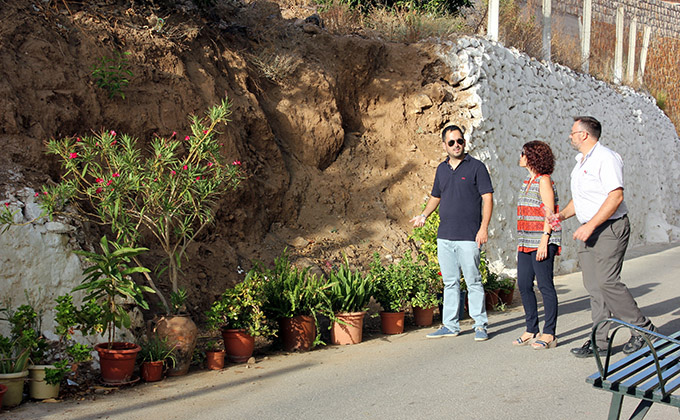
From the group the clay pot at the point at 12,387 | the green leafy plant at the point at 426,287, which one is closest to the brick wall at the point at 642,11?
the green leafy plant at the point at 426,287

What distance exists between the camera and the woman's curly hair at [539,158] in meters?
6.39

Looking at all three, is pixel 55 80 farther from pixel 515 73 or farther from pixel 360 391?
pixel 515 73

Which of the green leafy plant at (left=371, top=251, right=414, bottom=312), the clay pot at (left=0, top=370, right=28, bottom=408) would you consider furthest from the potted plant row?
the clay pot at (left=0, top=370, right=28, bottom=408)

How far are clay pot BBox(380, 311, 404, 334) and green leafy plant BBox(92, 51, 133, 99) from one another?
4.26 m

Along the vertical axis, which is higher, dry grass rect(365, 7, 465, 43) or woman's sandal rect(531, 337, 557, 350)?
dry grass rect(365, 7, 465, 43)

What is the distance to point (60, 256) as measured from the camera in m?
6.20

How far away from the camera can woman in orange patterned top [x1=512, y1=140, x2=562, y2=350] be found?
6309mm

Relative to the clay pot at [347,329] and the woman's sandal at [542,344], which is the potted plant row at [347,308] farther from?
the woman's sandal at [542,344]

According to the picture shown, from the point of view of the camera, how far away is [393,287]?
25.0 feet

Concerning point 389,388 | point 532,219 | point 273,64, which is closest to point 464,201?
point 532,219

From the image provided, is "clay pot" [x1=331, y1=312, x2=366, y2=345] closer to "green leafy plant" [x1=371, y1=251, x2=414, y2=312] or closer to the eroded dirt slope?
"green leafy plant" [x1=371, y1=251, x2=414, y2=312]

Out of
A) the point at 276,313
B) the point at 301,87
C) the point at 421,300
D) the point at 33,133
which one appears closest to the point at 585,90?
the point at 301,87

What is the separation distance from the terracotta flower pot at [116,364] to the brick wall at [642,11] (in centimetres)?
1937

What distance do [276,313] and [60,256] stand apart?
2.16m
